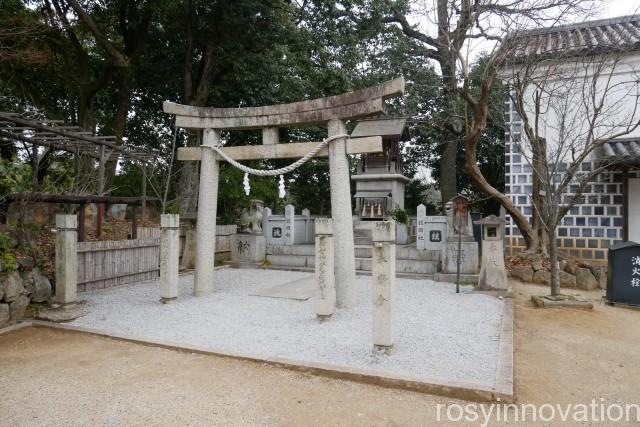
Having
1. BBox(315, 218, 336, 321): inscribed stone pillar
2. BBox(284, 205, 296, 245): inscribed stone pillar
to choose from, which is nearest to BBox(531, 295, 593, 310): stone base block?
BBox(315, 218, 336, 321): inscribed stone pillar

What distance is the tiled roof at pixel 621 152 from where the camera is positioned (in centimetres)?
975

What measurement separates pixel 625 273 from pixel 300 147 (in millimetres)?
6675

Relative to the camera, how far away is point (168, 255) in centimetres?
706

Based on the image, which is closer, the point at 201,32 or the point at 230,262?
the point at 230,262

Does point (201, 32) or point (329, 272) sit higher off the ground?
point (201, 32)

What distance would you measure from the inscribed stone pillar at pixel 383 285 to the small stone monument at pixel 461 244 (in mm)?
5502

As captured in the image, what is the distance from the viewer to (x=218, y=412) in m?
3.36

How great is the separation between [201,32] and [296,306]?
11.3 metres

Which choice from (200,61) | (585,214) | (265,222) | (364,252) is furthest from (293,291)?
(200,61)

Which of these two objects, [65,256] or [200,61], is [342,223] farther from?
[200,61]

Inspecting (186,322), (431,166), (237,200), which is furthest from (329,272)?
(431,166)

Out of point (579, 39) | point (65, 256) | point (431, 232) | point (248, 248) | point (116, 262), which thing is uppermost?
point (579, 39)

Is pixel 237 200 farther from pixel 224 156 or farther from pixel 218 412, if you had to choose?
pixel 218 412

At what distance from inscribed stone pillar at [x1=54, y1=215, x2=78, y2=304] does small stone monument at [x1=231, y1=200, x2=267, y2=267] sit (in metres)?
6.00
